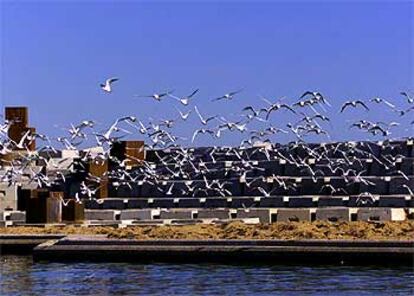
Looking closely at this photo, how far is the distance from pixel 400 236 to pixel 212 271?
304cm

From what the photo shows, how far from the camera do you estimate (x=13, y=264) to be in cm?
1806

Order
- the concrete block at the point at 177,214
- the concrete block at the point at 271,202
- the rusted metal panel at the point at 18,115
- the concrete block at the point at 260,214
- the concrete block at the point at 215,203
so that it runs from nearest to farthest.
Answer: the concrete block at the point at 260,214 < the concrete block at the point at 177,214 < the concrete block at the point at 271,202 < the concrete block at the point at 215,203 < the rusted metal panel at the point at 18,115

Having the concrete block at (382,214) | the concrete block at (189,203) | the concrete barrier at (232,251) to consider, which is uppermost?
the concrete block at (189,203)

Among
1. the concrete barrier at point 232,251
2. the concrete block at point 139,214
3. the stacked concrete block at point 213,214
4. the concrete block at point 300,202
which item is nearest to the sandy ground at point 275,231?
the concrete barrier at point 232,251

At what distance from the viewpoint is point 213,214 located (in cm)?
2377

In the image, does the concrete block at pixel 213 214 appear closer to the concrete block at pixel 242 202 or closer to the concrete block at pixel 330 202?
the concrete block at pixel 242 202

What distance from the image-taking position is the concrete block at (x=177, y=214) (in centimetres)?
2366

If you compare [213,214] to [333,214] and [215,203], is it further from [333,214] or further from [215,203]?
[333,214]

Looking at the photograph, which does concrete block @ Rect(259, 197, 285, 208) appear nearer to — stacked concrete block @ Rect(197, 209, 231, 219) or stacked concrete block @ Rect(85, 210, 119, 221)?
stacked concrete block @ Rect(197, 209, 231, 219)

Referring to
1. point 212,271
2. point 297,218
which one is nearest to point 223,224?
point 297,218

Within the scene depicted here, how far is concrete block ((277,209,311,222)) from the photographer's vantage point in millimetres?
22141

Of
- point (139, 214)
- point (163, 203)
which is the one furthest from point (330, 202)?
point (163, 203)

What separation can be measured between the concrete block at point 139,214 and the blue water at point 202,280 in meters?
Result: 6.55

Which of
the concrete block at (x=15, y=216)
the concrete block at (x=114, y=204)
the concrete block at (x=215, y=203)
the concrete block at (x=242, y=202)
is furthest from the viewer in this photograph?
the concrete block at (x=114, y=204)
